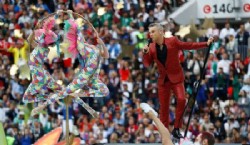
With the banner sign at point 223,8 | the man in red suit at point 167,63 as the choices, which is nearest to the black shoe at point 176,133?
the man in red suit at point 167,63

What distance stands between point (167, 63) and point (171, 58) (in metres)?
0.10

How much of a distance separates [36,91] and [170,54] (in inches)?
74.4

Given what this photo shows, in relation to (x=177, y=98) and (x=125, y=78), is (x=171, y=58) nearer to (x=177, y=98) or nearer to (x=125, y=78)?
(x=177, y=98)

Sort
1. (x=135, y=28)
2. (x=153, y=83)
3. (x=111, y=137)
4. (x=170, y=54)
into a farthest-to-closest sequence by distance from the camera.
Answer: (x=135, y=28) < (x=153, y=83) < (x=111, y=137) < (x=170, y=54)

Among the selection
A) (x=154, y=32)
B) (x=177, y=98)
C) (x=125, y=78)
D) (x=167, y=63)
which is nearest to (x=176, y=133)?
(x=177, y=98)

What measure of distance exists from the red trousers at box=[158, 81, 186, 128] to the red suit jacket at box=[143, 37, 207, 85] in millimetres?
85

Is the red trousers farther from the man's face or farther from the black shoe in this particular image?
the man's face

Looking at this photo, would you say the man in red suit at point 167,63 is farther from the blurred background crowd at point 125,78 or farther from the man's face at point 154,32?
the blurred background crowd at point 125,78

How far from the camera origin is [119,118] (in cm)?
2291

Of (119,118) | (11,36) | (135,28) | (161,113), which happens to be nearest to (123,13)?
(135,28)

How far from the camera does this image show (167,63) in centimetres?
1584

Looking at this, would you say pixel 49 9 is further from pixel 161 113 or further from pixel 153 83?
pixel 161 113

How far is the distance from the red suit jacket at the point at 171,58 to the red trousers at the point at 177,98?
85mm

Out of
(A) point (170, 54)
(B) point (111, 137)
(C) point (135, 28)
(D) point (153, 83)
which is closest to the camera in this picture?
(A) point (170, 54)
